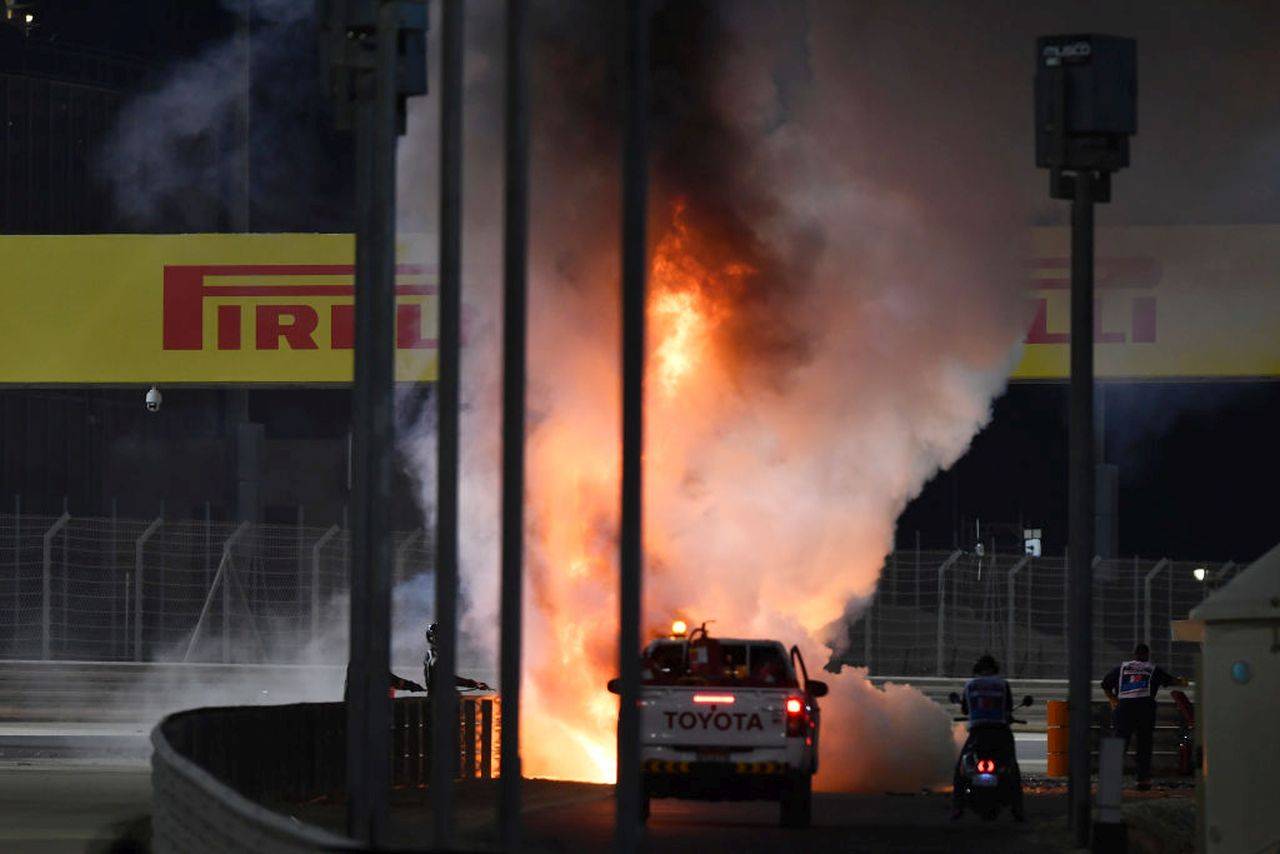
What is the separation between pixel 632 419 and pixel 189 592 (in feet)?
95.5

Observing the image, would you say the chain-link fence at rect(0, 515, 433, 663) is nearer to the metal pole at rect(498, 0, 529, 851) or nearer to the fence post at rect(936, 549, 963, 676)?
the fence post at rect(936, 549, 963, 676)

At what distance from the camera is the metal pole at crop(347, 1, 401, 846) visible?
17.7 m

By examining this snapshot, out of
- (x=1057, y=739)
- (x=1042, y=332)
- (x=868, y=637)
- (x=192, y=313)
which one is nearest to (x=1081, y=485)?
(x=1057, y=739)

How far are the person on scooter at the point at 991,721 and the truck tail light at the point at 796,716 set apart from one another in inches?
56.2

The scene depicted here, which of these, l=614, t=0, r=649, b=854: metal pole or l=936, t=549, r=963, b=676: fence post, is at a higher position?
l=614, t=0, r=649, b=854: metal pole

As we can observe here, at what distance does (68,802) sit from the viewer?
86.5ft

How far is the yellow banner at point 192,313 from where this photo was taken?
41875 millimetres

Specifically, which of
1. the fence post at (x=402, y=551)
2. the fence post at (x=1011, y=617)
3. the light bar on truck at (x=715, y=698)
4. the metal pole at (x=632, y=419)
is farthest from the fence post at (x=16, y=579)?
the metal pole at (x=632, y=419)

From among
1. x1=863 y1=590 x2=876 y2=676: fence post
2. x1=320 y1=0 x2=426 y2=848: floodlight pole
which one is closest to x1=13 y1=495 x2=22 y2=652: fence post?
x1=863 y1=590 x2=876 y2=676: fence post

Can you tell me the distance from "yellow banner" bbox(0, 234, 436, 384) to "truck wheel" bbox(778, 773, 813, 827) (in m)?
19.4

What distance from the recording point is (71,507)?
5509cm

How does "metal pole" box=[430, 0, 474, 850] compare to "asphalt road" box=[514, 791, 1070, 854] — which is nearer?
"metal pole" box=[430, 0, 474, 850]

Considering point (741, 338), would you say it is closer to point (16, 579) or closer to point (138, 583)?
point (138, 583)

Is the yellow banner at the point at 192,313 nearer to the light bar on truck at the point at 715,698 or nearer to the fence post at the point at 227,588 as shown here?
the fence post at the point at 227,588
